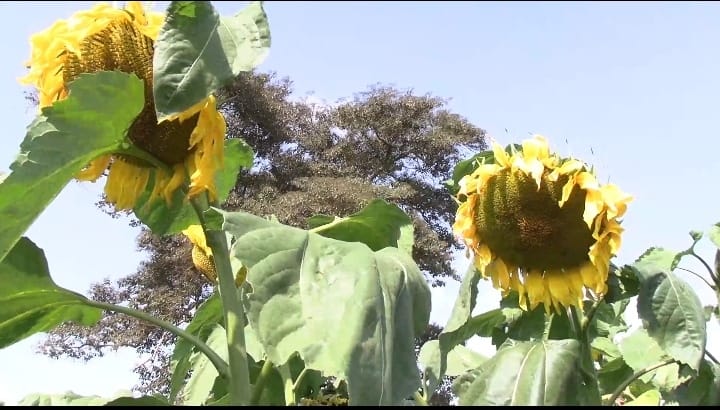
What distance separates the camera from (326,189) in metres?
11.0

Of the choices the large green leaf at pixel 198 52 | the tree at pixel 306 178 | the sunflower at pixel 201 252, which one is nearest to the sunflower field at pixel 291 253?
the large green leaf at pixel 198 52

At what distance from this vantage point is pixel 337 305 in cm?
66

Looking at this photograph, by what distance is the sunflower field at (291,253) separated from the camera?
668mm

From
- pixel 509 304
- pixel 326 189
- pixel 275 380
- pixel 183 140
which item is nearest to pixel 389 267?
pixel 183 140

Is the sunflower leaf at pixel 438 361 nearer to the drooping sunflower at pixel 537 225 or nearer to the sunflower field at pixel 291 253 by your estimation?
the sunflower field at pixel 291 253

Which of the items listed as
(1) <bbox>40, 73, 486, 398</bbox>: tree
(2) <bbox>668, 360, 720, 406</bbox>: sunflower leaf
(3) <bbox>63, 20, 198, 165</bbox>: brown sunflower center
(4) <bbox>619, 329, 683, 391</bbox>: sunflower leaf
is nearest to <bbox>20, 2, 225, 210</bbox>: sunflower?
(3) <bbox>63, 20, 198, 165</bbox>: brown sunflower center

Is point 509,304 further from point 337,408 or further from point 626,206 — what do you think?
point 337,408

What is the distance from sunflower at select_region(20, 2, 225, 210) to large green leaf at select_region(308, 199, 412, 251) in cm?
20

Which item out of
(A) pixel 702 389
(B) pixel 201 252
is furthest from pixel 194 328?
(A) pixel 702 389

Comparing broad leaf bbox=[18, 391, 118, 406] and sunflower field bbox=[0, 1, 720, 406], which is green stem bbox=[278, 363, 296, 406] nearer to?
sunflower field bbox=[0, 1, 720, 406]

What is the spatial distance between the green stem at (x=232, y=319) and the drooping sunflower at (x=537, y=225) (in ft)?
1.32

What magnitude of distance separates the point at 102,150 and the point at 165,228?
249 mm

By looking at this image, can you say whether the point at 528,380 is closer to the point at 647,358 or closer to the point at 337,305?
the point at 337,305

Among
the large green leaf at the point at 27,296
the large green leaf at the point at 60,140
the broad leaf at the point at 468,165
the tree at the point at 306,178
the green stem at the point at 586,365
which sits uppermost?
the tree at the point at 306,178
